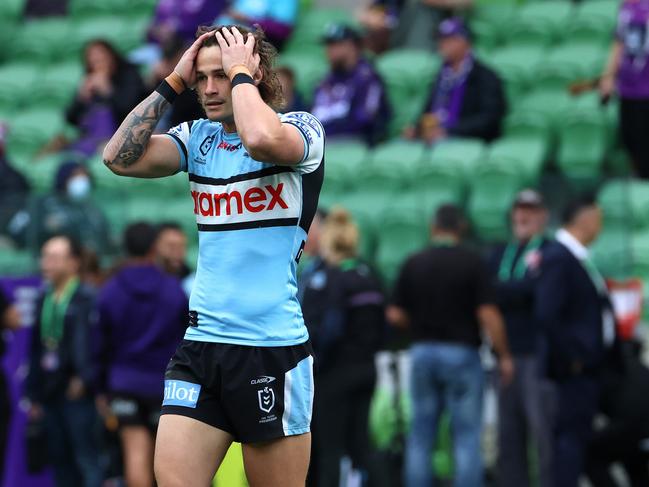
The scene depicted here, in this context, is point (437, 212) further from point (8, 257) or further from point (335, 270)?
point (8, 257)

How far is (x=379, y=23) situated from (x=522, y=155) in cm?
352

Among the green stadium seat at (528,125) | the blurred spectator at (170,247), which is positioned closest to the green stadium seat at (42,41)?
the green stadium seat at (528,125)

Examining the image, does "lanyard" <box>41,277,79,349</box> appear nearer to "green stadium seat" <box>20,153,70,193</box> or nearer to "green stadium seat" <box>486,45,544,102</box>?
"green stadium seat" <box>20,153,70,193</box>

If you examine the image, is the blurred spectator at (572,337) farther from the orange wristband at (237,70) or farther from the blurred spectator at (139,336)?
the orange wristband at (237,70)

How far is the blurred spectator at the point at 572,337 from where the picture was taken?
9.30 metres

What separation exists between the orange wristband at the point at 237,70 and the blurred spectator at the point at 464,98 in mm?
7168

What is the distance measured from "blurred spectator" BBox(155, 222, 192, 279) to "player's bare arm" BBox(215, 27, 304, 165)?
4681 millimetres

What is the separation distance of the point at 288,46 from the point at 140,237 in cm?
594

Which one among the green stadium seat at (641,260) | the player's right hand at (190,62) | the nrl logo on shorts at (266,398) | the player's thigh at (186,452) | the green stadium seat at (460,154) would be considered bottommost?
the green stadium seat at (641,260)

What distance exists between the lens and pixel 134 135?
523cm

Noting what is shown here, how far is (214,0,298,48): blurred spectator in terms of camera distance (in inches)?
536

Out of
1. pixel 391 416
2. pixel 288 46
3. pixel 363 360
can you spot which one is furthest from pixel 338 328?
pixel 288 46

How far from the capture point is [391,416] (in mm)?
10602

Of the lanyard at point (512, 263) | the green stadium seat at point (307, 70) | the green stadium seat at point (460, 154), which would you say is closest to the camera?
the lanyard at point (512, 263)
